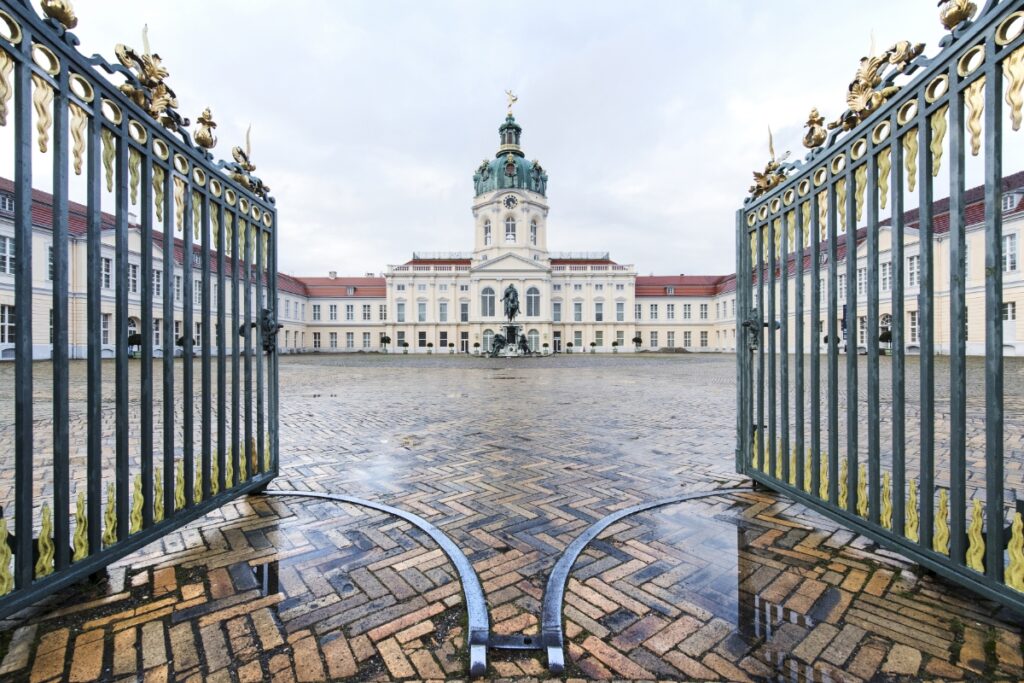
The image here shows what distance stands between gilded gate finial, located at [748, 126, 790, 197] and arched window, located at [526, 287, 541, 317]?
170ft

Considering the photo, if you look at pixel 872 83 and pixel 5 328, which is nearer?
pixel 872 83

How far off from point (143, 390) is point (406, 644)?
159 cm

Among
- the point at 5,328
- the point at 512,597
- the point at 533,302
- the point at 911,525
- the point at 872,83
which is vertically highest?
the point at 533,302

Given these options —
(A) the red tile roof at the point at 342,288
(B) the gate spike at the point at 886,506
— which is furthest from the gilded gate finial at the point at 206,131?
(A) the red tile roof at the point at 342,288

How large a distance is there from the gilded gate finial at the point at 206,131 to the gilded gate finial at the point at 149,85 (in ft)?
0.71

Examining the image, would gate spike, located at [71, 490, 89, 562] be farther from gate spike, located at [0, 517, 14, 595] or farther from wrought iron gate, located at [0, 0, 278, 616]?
gate spike, located at [0, 517, 14, 595]

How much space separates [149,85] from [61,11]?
468 millimetres

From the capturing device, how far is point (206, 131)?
2.70 metres

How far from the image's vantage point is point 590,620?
1924mm

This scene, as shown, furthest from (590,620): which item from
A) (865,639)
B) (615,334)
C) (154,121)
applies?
(615,334)

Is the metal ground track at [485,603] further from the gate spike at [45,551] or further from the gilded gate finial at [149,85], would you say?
the gilded gate finial at [149,85]

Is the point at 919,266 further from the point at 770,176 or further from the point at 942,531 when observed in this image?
the point at 770,176

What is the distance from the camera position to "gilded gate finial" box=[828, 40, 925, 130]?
2.11 m

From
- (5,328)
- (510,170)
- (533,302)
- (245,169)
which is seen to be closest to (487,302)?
(533,302)
